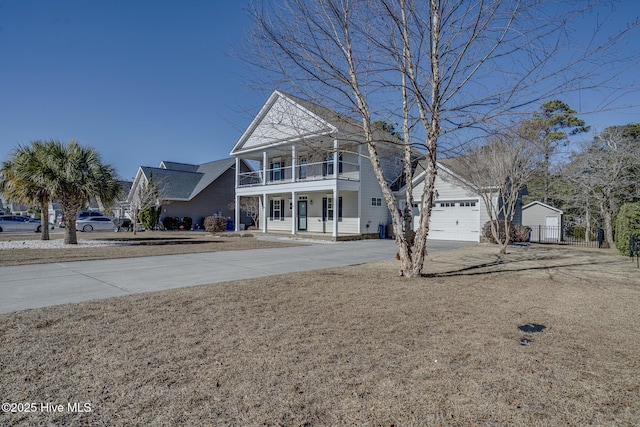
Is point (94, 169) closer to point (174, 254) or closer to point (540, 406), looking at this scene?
point (174, 254)

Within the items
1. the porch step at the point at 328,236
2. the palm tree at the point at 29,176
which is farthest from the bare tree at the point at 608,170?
the palm tree at the point at 29,176

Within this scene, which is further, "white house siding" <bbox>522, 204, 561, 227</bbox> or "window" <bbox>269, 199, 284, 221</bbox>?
"window" <bbox>269, 199, 284, 221</bbox>

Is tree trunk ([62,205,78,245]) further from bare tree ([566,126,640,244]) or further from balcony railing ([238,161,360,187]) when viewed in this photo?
bare tree ([566,126,640,244])

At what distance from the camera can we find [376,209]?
72.6 feet

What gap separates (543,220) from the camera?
25.6 meters

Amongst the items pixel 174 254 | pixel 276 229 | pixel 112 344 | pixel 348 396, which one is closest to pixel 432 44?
pixel 348 396

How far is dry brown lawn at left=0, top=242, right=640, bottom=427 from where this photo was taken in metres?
2.70

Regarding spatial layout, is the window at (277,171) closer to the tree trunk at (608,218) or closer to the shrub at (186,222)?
the shrub at (186,222)

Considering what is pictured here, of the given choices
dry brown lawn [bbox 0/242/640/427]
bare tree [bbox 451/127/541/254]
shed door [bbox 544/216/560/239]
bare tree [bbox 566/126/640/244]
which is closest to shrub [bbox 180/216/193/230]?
bare tree [bbox 451/127/541/254]

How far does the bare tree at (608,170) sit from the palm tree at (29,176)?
2791 cm

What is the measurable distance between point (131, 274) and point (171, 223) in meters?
25.9

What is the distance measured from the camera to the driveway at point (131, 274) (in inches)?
251

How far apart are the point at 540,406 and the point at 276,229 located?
24.0 m

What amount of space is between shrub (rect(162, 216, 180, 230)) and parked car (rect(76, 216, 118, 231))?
13.5ft
